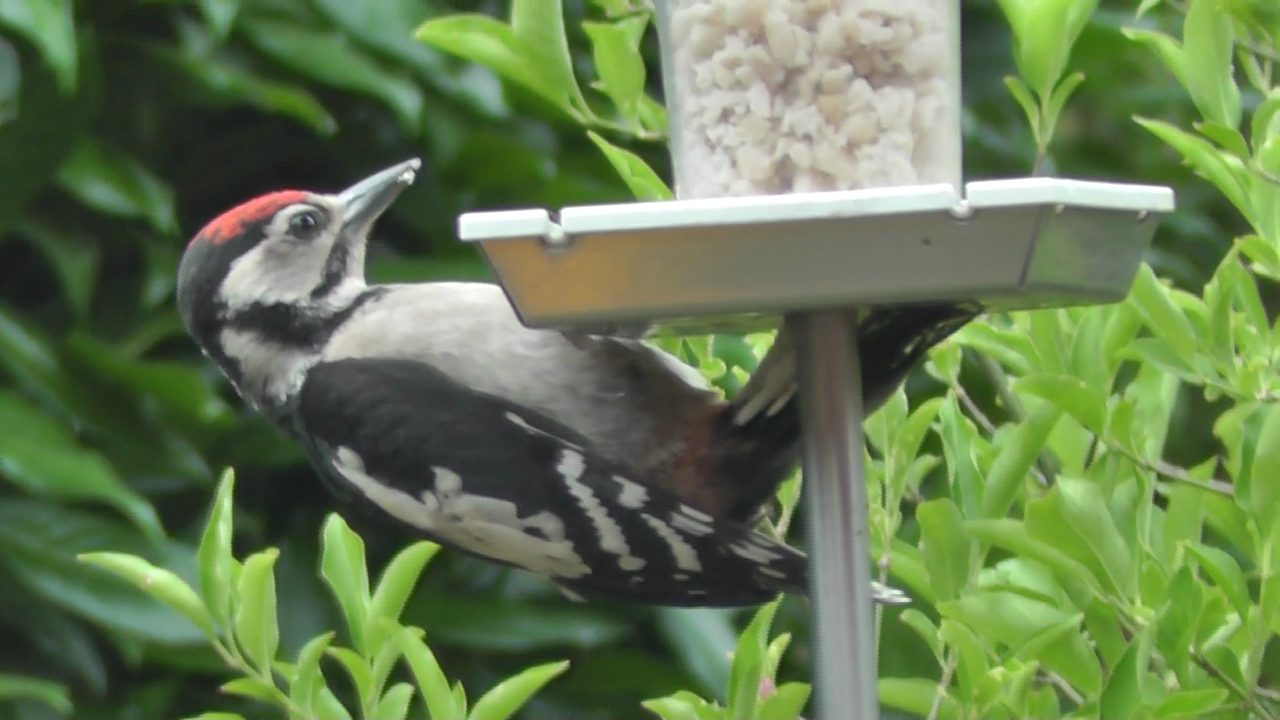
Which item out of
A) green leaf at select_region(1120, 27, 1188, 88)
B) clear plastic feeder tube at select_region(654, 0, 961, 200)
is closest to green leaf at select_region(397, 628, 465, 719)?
clear plastic feeder tube at select_region(654, 0, 961, 200)

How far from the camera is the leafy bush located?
A: 906 millimetres

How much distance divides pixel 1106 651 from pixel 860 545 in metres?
0.27

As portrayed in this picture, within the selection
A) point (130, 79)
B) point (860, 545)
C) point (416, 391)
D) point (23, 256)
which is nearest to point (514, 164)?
point (130, 79)

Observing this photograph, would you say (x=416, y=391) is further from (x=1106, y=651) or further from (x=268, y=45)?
(x=268, y=45)

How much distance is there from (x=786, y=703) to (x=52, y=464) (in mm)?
844

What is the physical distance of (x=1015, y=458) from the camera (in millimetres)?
938

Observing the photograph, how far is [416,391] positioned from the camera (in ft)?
3.19

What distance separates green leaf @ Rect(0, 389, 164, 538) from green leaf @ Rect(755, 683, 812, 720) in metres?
0.78

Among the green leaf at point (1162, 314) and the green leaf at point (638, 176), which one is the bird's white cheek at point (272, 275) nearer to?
the green leaf at point (638, 176)

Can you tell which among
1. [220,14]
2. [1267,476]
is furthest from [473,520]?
[220,14]

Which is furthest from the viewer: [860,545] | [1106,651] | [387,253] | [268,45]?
[387,253]

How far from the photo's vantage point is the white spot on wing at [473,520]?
3.19 feet

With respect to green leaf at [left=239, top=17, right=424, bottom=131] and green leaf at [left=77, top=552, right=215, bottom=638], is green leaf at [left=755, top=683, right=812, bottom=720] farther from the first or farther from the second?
green leaf at [left=239, top=17, right=424, bottom=131]

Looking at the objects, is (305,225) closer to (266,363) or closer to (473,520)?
(266,363)
